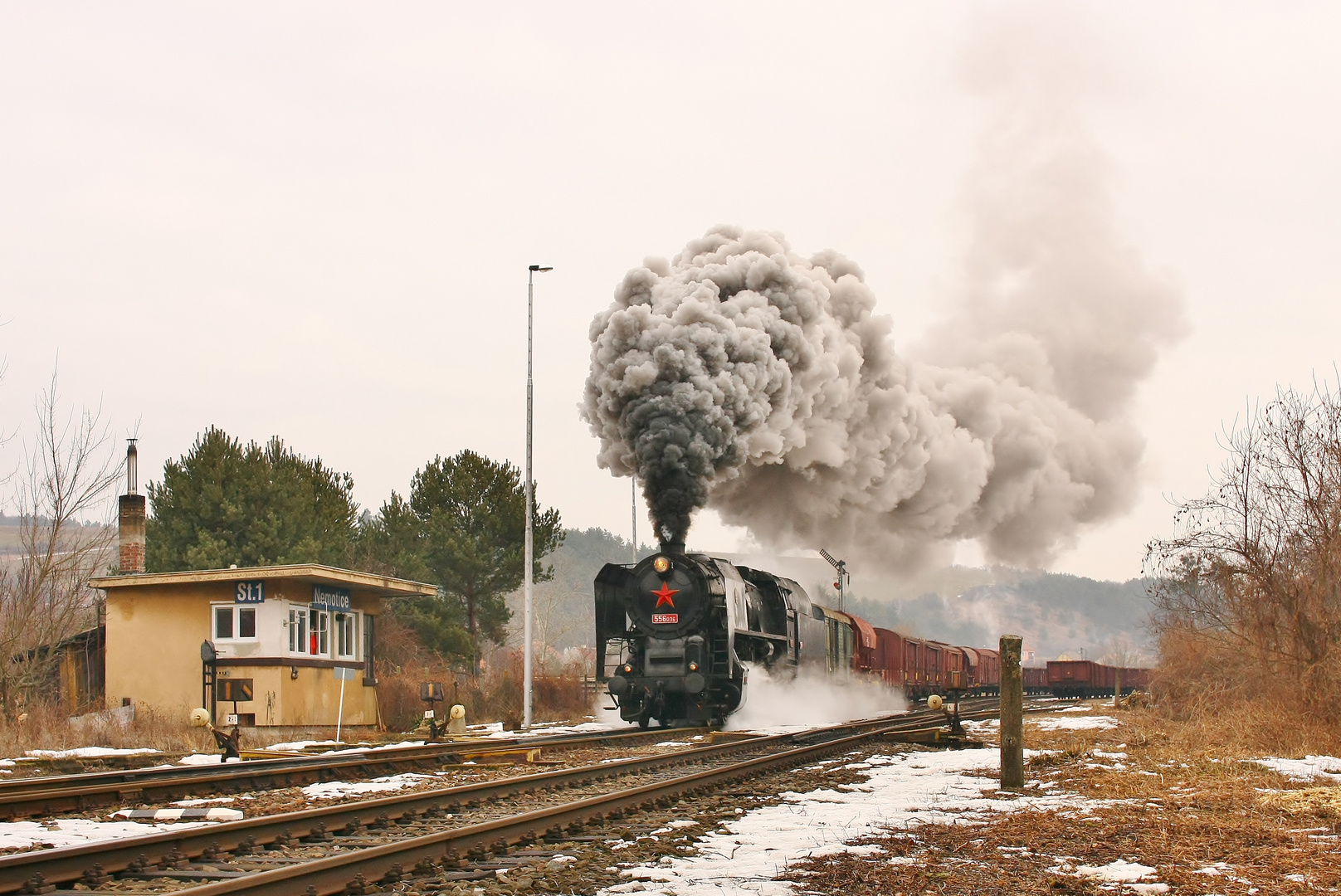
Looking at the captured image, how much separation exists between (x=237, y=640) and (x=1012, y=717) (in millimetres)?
16900

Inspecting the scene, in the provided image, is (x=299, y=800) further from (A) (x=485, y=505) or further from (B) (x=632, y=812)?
(A) (x=485, y=505)

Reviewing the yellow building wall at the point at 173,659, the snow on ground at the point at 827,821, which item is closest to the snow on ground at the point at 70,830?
the snow on ground at the point at 827,821

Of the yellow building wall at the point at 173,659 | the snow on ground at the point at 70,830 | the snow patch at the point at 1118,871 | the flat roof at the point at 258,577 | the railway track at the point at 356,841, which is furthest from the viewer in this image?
the yellow building wall at the point at 173,659

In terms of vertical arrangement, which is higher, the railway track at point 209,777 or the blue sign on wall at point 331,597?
the blue sign on wall at point 331,597

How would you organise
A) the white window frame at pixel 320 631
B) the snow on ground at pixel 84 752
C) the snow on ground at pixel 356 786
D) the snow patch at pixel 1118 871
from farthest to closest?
the white window frame at pixel 320 631 → the snow on ground at pixel 84 752 → the snow on ground at pixel 356 786 → the snow patch at pixel 1118 871

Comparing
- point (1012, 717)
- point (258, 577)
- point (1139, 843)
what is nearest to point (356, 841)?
point (1139, 843)

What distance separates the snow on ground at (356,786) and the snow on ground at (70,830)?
5.78 feet

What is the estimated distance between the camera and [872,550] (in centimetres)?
3488

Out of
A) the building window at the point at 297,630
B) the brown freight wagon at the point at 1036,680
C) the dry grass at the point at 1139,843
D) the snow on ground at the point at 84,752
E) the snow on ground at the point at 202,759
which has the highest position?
the building window at the point at 297,630

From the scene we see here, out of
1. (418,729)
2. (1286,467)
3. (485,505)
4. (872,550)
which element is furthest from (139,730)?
(485,505)

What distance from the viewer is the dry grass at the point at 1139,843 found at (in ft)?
21.3

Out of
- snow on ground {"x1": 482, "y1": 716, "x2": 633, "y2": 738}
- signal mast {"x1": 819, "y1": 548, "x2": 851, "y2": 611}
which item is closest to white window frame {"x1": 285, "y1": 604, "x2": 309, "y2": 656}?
snow on ground {"x1": 482, "y1": 716, "x2": 633, "y2": 738}

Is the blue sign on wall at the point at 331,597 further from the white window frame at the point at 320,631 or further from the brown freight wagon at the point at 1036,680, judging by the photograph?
→ the brown freight wagon at the point at 1036,680

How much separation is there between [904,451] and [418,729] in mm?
15163
